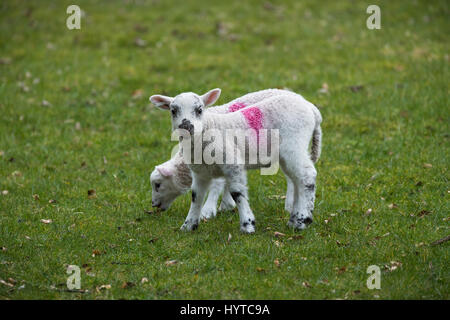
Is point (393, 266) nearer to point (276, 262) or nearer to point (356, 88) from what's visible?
point (276, 262)

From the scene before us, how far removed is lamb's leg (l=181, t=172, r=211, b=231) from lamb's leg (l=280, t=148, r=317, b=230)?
3.06ft

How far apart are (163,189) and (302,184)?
6.19 feet

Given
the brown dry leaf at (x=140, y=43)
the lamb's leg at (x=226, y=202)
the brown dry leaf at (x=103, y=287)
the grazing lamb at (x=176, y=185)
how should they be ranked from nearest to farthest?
the brown dry leaf at (x=103, y=287) → the grazing lamb at (x=176, y=185) → the lamb's leg at (x=226, y=202) → the brown dry leaf at (x=140, y=43)

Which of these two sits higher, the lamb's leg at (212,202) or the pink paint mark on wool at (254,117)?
the pink paint mark on wool at (254,117)

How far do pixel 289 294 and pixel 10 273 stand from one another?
110 inches

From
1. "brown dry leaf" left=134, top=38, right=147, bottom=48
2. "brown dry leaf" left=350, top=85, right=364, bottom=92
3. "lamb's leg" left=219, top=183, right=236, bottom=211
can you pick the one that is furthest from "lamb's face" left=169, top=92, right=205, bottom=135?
"brown dry leaf" left=134, top=38, right=147, bottom=48

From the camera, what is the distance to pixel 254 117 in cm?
719

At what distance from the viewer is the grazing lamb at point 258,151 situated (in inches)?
276

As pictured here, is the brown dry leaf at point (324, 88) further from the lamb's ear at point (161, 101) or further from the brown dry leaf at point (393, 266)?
the brown dry leaf at point (393, 266)

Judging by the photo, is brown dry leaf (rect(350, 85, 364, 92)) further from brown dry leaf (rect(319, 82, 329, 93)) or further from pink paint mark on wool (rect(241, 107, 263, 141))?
pink paint mark on wool (rect(241, 107, 263, 141))

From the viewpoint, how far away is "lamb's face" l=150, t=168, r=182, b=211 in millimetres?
8109

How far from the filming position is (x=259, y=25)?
15.6 m

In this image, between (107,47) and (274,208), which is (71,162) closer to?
(274,208)

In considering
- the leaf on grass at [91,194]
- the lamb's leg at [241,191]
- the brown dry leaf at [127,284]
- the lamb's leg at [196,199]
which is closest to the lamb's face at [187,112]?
the lamb's leg at [241,191]
